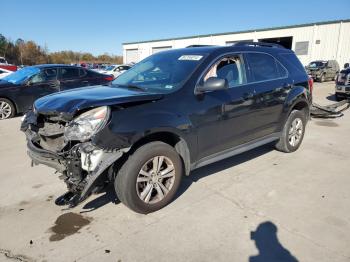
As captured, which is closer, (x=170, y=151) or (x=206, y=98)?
(x=170, y=151)

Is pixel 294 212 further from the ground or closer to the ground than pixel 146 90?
closer to the ground

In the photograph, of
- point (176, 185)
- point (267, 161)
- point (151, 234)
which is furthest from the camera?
point (267, 161)

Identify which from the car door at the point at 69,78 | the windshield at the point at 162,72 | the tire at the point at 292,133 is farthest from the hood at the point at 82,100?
the car door at the point at 69,78

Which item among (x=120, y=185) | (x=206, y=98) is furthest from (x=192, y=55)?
(x=120, y=185)

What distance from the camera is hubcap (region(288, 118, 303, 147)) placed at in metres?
5.76

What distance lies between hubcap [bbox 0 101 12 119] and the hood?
628 centimetres

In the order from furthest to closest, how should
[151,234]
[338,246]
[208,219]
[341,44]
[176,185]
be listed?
[341,44] < [176,185] < [208,219] < [151,234] < [338,246]

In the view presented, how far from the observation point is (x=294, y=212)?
3.68 meters

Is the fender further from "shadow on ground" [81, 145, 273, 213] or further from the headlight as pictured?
"shadow on ground" [81, 145, 273, 213]

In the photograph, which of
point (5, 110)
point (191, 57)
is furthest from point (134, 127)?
point (5, 110)

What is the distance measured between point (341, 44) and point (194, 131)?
3157cm

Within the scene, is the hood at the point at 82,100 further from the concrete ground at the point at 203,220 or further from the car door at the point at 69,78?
the car door at the point at 69,78

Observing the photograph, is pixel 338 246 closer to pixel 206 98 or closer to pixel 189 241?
pixel 189 241

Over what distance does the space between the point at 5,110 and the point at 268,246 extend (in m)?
8.76
